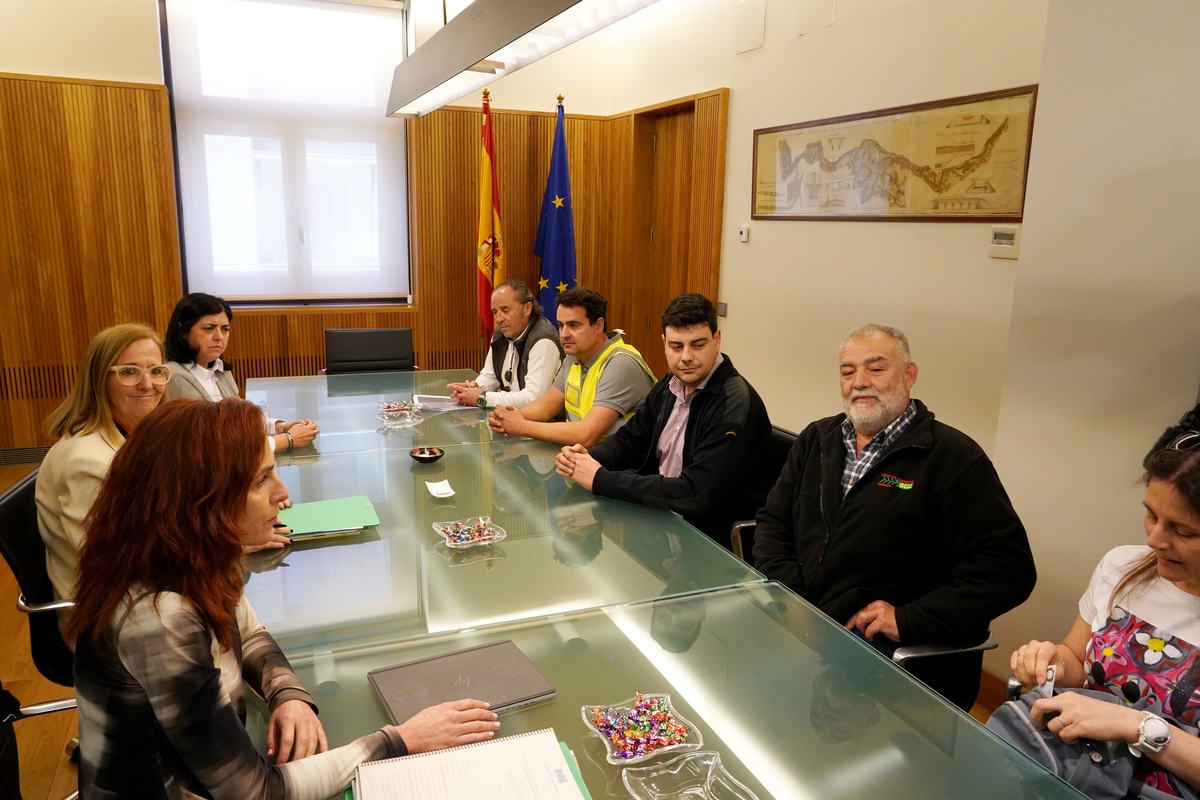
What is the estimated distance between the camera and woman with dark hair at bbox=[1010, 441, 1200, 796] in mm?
1247

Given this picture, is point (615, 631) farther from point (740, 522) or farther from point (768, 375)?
point (768, 375)

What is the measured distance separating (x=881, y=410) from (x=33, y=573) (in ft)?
7.05

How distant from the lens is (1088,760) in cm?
124

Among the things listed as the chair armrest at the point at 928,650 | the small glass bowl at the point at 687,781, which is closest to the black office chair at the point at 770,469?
the chair armrest at the point at 928,650

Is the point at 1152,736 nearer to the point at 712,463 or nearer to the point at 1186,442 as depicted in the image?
the point at 1186,442

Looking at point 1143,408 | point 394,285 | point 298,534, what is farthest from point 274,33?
point 1143,408

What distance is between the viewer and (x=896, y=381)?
6.79 ft

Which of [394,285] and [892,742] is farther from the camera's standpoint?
[394,285]

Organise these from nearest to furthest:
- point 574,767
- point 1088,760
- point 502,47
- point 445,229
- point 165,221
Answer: point 574,767, point 1088,760, point 502,47, point 165,221, point 445,229

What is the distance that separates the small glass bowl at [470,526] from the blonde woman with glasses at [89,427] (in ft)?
2.69

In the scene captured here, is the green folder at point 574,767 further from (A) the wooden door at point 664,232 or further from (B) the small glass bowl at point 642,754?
(A) the wooden door at point 664,232

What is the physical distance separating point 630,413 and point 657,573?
4.16 ft

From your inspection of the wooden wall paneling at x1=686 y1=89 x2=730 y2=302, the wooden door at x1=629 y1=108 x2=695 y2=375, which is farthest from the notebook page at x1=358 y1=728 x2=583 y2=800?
the wooden door at x1=629 y1=108 x2=695 y2=375

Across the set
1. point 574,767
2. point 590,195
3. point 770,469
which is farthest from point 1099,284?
point 590,195
